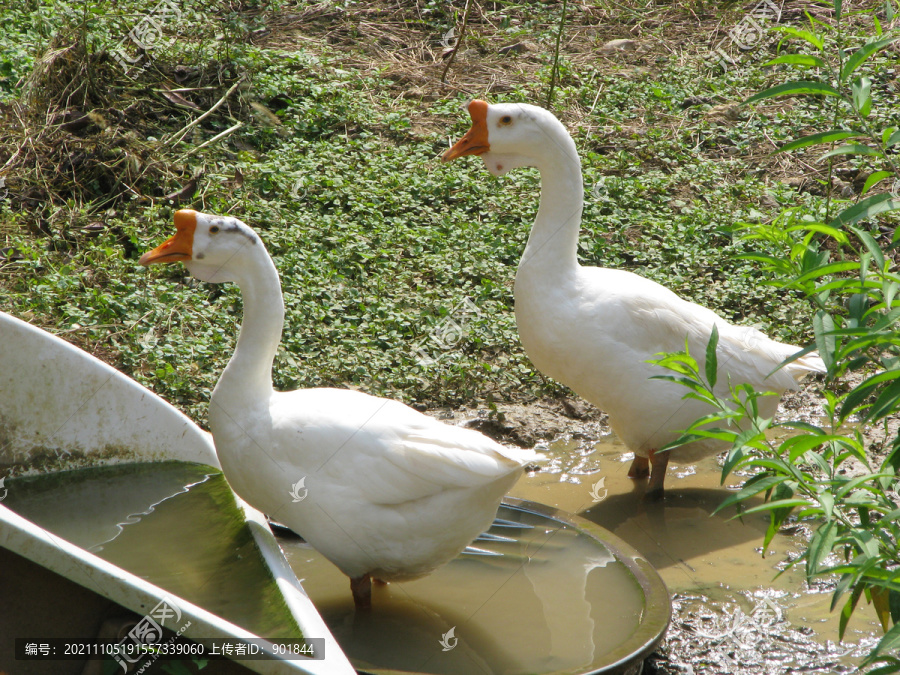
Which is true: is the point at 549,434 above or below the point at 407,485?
below

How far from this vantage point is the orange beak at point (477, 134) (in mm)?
4051

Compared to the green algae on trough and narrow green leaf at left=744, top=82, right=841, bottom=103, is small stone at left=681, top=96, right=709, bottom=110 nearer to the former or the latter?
the green algae on trough

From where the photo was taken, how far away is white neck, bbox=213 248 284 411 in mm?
3100

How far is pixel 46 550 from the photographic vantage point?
2066 mm

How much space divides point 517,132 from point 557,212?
1.31 ft

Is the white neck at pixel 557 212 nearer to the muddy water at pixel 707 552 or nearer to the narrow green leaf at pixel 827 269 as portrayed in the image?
the muddy water at pixel 707 552

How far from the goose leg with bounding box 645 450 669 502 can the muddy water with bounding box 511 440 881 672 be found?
5cm

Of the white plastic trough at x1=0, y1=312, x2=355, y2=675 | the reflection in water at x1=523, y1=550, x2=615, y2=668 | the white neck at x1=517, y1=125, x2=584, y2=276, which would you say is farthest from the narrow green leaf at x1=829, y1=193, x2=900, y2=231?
the white neck at x1=517, y1=125, x2=584, y2=276

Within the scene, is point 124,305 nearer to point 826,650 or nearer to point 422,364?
point 422,364

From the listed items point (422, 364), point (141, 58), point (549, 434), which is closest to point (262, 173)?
point (141, 58)

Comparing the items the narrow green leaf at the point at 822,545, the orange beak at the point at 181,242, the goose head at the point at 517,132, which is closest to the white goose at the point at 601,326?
the goose head at the point at 517,132

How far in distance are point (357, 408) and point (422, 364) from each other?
1.71 metres

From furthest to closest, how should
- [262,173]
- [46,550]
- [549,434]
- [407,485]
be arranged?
[262,173]
[549,434]
[407,485]
[46,550]

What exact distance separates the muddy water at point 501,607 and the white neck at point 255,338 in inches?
25.2
